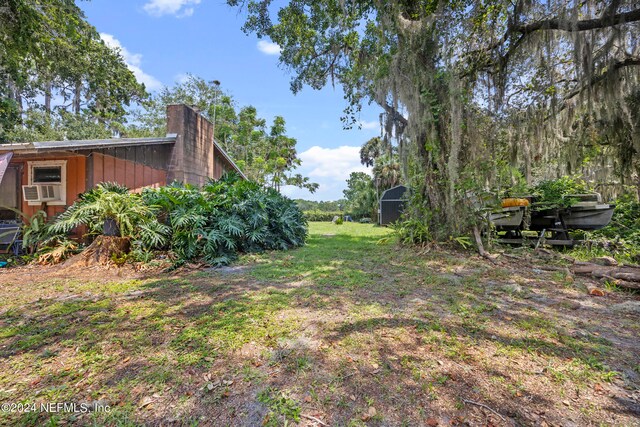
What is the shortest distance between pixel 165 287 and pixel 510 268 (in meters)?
5.39

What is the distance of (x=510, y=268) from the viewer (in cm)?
461

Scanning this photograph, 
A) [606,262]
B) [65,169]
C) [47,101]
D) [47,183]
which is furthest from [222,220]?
[47,101]

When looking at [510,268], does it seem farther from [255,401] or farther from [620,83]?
[255,401]

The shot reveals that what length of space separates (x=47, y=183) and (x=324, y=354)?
23.6 ft

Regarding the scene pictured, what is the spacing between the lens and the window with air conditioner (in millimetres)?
5750

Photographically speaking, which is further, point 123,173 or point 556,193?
point 123,173

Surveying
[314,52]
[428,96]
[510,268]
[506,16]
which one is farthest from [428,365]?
[314,52]

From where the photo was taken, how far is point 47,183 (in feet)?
19.1

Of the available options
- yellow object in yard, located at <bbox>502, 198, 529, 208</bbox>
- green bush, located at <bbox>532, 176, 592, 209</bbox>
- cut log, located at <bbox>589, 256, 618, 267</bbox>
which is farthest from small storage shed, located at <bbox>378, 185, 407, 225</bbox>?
cut log, located at <bbox>589, 256, 618, 267</bbox>

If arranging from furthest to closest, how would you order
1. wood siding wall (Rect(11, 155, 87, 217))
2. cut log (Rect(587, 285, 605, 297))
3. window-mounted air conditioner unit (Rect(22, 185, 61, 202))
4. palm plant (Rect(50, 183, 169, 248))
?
wood siding wall (Rect(11, 155, 87, 217)), window-mounted air conditioner unit (Rect(22, 185, 61, 202)), palm plant (Rect(50, 183, 169, 248)), cut log (Rect(587, 285, 605, 297))

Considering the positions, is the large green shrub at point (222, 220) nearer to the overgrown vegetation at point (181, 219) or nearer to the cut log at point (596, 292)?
the overgrown vegetation at point (181, 219)

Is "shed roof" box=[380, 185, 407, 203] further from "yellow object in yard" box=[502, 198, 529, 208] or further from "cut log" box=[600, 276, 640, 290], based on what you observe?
"cut log" box=[600, 276, 640, 290]

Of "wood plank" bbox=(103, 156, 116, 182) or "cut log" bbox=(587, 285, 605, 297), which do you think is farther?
"wood plank" bbox=(103, 156, 116, 182)

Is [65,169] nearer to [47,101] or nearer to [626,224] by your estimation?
[626,224]
